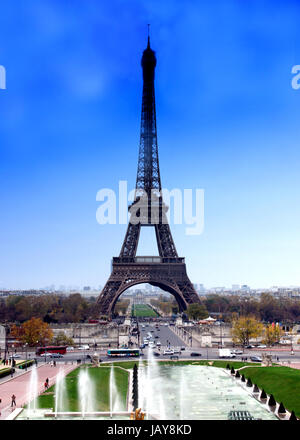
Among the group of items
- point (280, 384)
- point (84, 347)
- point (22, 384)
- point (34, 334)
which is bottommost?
point (84, 347)

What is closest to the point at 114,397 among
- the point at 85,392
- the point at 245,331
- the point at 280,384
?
the point at 85,392

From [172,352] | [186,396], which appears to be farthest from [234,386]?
[172,352]

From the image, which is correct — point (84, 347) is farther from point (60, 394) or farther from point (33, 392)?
point (60, 394)

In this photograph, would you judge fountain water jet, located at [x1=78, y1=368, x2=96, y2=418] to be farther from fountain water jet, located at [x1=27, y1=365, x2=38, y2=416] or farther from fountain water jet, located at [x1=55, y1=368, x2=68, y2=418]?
fountain water jet, located at [x1=27, y1=365, x2=38, y2=416]

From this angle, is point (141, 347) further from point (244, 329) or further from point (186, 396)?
point (186, 396)

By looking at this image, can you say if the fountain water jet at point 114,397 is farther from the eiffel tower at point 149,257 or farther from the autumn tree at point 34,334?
the eiffel tower at point 149,257

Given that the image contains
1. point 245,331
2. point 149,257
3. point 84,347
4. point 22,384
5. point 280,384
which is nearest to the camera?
point 280,384

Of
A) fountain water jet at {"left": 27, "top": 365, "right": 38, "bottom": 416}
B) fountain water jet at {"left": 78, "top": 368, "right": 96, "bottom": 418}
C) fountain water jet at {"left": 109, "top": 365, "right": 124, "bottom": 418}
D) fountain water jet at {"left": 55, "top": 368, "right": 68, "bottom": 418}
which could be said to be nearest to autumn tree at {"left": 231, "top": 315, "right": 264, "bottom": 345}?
fountain water jet at {"left": 78, "top": 368, "right": 96, "bottom": 418}
